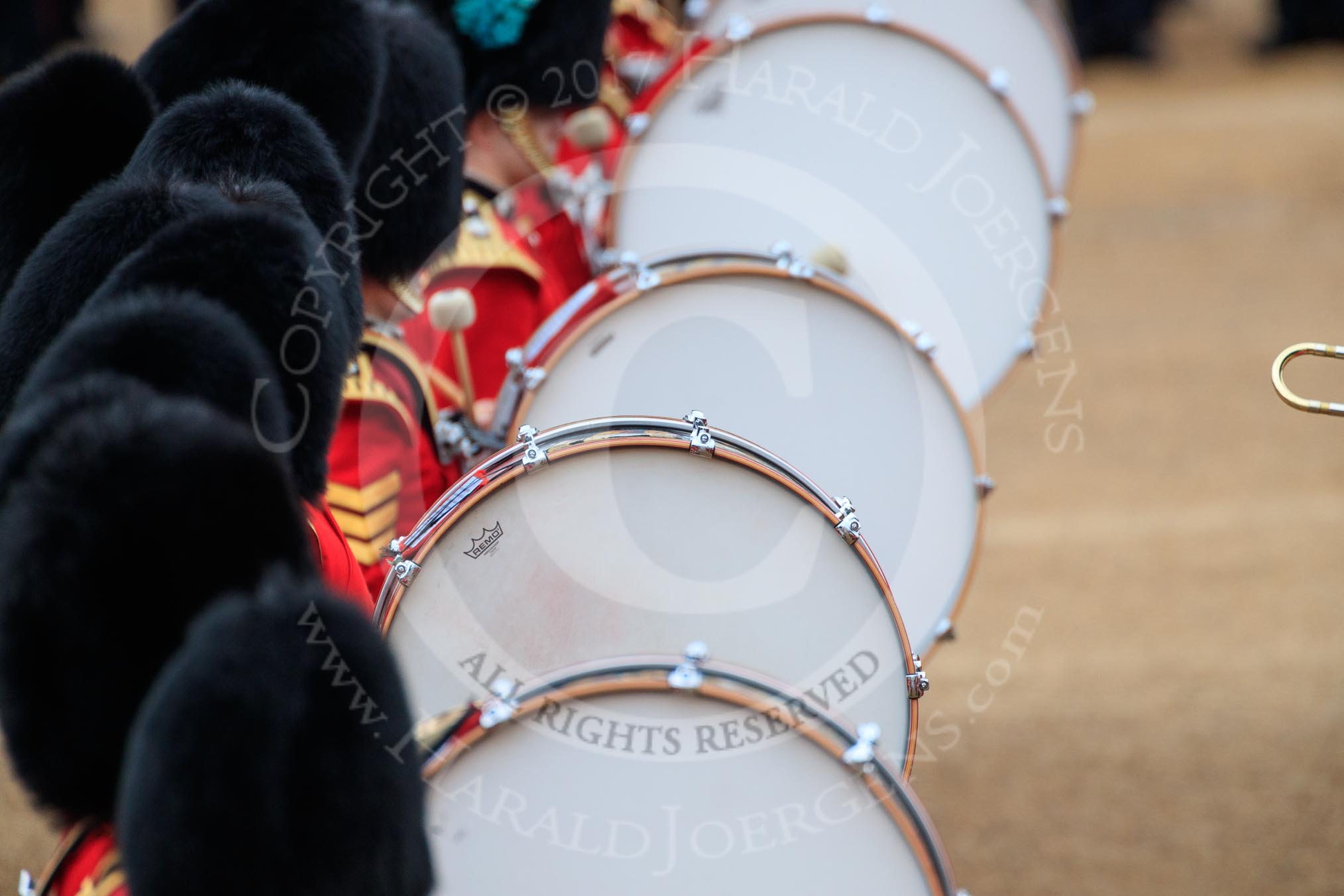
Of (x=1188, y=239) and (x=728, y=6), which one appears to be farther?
(x=1188, y=239)

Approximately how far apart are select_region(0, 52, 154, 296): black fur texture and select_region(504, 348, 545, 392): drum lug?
22.2 inches

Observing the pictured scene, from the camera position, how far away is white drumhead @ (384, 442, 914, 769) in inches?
56.5

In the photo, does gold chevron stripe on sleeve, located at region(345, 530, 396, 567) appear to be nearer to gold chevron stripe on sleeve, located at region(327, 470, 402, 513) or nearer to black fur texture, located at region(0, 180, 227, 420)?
gold chevron stripe on sleeve, located at region(327, 470, 402, 513)

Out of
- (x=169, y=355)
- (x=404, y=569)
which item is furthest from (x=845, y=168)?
(x=169, y=355)

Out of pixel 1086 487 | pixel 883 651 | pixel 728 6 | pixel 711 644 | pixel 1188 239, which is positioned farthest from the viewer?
pixel 1188 239

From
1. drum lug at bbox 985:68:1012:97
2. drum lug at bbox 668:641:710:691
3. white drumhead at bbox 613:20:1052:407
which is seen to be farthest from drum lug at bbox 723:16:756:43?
drum lug at bbox 668:641:710:691

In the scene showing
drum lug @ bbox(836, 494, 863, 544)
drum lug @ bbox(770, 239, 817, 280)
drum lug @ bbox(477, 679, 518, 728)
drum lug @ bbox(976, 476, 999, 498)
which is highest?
drum lug @ bbox(770, 239, 817, 280)

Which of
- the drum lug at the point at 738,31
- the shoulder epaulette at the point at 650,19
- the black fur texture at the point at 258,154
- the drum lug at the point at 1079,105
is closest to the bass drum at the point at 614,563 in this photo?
the black fur texture at the point at 258,154

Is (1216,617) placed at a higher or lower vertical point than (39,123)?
lower

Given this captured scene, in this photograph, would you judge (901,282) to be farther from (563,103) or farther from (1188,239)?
(1188,239)

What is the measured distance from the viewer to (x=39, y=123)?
1.59 m

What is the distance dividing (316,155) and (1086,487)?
329cm

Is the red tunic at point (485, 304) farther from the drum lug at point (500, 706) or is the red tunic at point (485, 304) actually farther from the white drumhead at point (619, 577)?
the drum lug at point (500, 706)

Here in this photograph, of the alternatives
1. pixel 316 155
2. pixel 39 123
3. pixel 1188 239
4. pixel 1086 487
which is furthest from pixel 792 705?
pixel 1188 239
